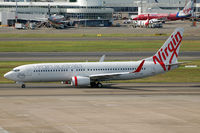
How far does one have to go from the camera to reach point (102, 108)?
139 ft

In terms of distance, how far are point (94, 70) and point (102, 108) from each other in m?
18.3

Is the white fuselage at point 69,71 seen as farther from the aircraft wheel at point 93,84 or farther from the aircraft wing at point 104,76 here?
the aircraft wheel at point 93,84

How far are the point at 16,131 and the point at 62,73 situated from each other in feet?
91.8

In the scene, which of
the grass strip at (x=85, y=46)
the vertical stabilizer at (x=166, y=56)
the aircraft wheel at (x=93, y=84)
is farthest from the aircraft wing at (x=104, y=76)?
the grass strip at (x=85, y=46)

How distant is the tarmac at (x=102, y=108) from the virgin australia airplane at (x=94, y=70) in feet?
4.43

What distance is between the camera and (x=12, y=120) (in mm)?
36281

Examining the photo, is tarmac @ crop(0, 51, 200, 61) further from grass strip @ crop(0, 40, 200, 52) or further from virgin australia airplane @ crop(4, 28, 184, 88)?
virgin australia airplane @ crop(4, 28, 184, 88)

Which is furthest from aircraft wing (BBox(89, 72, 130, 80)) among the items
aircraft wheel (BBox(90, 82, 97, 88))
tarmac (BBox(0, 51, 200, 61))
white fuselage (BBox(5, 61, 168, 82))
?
tarmac (BBox(0, 51, 200, 61))

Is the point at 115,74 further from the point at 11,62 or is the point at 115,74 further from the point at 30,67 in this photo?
the point at 11,62

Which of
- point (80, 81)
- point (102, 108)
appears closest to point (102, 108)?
point (102, 108)

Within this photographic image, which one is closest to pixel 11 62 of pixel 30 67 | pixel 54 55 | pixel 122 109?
pixel 54 55

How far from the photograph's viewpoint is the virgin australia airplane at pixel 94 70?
5928 cm

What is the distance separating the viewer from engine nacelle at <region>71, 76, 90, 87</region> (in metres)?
58.6

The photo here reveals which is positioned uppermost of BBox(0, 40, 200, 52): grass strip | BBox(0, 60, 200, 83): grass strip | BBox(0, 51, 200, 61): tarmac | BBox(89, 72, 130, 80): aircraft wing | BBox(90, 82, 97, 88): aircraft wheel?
BBox(89, 72, 130, 80): aircraft wing
